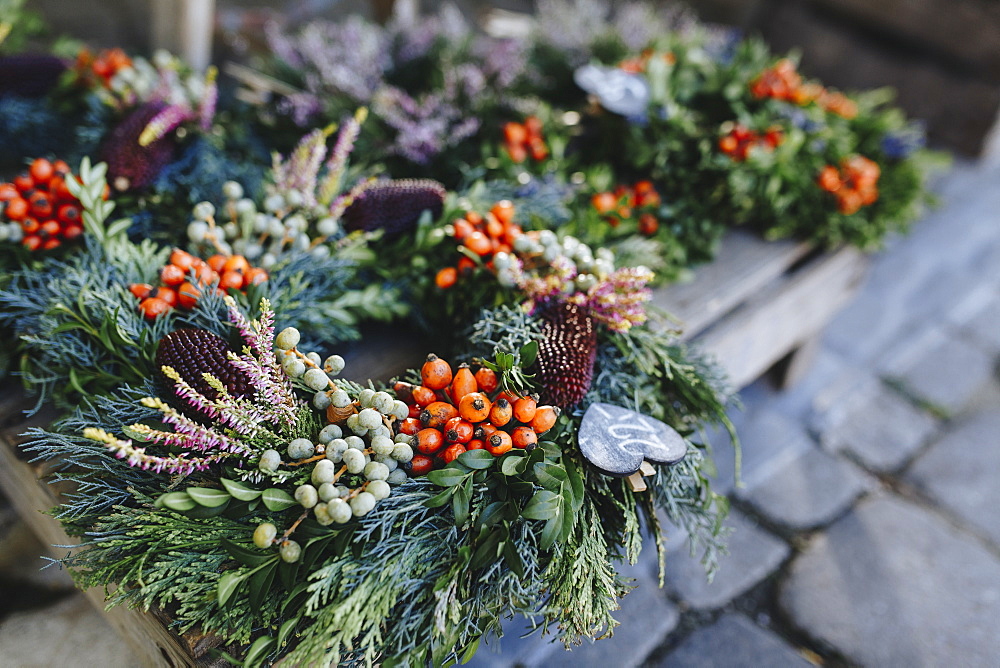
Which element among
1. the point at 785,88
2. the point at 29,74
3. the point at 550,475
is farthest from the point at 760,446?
the point at 29,74

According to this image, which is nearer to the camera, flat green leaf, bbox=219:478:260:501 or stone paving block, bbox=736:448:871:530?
flat green leaf, bbox=219:478:260:501

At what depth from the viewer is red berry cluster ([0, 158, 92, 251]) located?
145 cm

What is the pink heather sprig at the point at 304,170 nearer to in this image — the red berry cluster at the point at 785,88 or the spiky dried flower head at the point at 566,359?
the spiky dried flower head at the point at 566,359

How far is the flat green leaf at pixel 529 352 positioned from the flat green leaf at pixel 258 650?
574 millimetres

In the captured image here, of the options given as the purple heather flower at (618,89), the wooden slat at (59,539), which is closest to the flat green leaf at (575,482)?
the wooden slat at (59,539)

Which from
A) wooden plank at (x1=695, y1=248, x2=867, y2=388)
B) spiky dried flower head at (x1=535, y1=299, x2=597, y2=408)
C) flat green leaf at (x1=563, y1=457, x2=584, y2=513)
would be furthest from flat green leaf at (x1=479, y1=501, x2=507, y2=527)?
wooden plank at (x1=695, y1=248, x2=867, y2=388)

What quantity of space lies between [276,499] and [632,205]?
4.34 ft

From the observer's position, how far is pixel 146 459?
0.97 m

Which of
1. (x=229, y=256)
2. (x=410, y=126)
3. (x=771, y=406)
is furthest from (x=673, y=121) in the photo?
(x=229, y=256)

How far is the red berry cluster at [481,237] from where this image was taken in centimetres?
144

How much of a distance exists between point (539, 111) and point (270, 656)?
162 centimetres

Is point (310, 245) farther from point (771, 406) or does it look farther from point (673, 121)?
point (771, 406)

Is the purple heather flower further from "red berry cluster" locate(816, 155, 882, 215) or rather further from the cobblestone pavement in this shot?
the cobblestone pavement

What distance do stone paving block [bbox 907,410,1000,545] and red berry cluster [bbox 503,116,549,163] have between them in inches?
61.9
